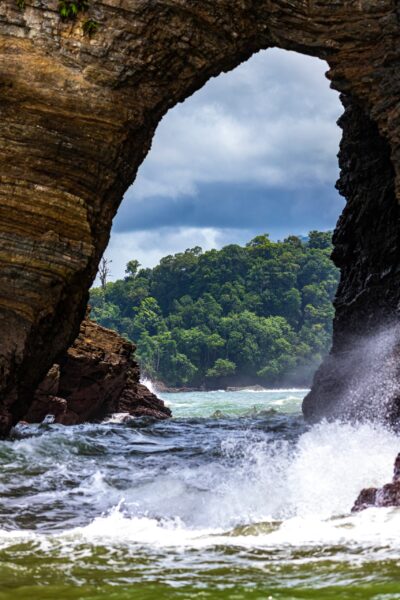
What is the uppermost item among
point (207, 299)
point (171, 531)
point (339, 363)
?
point (207, 299)

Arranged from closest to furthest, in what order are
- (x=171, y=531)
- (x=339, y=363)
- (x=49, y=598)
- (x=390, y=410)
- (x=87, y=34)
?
(x=49, y=598), (x=171, y=531), (x=87, y=34), (x=390, y=410), (x=339, y=363)

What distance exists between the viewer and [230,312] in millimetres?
92312

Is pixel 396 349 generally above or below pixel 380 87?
below

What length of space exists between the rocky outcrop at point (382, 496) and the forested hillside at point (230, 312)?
78.5 m

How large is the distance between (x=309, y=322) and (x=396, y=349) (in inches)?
3147

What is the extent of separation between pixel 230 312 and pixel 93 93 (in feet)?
266

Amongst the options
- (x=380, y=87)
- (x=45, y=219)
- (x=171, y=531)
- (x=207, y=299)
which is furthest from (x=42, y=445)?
(x=207, y=299)

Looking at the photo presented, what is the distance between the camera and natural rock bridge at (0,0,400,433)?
1128 centimetres

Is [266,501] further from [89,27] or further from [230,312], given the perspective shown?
[230,312]

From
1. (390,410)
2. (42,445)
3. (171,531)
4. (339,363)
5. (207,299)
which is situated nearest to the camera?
(171,531)

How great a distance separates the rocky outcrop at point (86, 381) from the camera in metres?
18.3

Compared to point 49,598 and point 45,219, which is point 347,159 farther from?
point 49,598

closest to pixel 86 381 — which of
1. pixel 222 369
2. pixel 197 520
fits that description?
pixel 197 520

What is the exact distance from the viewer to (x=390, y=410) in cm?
1459
